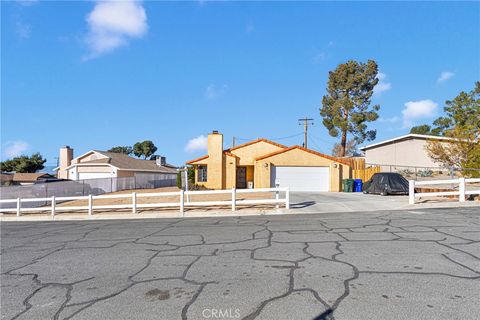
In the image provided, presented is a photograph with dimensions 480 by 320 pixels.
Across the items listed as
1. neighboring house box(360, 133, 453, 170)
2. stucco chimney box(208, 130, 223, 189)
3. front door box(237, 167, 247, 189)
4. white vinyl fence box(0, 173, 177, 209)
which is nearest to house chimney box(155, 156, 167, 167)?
white vinyl fence box(0, 173, 177, 209)

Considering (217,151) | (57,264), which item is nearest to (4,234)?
(57,264)

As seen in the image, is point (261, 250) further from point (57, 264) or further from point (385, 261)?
point (57, 264)

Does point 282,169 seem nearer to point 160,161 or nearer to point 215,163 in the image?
point 215,163

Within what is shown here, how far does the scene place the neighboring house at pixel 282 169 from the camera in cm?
2988

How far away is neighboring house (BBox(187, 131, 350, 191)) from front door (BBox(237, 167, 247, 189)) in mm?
1566

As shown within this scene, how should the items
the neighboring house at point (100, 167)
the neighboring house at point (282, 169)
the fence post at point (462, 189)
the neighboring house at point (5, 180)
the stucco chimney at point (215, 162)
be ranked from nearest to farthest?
1. the fence post at point (462, 189)
2. the neighboring house at point (282, 169)
3. the stucco chimney at point (215, 162)
4. the neighboring house at point (100, 167)
5. the neighboring house at point (5, 180)

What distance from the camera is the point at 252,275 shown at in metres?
5.35
